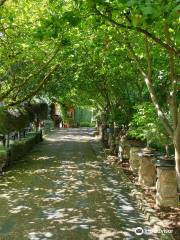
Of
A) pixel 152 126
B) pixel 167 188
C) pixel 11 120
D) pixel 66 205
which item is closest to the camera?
pixel 167 188

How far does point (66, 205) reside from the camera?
45.5ft

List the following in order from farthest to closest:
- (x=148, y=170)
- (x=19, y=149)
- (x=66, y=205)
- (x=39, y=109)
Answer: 1. (x=39, y=109)
2. (x=19, y=149)
3. (x=148, y=170)
4. (x=66, y=205)

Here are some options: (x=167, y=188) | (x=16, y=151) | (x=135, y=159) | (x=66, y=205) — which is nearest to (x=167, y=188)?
(x=167, y=188)

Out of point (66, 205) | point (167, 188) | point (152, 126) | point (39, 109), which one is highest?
point (39, 109)

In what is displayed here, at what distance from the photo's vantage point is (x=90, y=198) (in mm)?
15094

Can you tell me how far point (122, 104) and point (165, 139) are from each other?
12.6m

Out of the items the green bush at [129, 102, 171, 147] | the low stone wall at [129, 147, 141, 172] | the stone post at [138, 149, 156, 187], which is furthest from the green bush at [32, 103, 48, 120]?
the green bush at [129, 102, 171, 147]

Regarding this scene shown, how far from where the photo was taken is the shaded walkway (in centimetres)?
1101

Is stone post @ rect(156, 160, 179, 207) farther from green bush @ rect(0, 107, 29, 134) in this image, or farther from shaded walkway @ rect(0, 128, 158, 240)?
green bush @ rect(0, 107, 29, 134)

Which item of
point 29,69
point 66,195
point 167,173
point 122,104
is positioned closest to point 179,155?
point 167,173

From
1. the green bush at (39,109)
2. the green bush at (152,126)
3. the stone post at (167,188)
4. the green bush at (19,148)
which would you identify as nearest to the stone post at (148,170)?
the green bush at (152,126)

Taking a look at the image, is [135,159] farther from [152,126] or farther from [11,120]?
[11,120]

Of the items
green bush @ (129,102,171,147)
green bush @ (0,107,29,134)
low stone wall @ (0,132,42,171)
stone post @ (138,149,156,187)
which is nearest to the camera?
green bush @ (129,102,171,147)

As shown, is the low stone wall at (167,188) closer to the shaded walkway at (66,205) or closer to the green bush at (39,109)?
the shaded walkway at (66,205)
